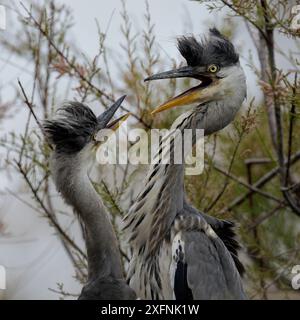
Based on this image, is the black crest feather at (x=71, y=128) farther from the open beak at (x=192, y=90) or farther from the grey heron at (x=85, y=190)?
the open beak at (x=192, y=90)

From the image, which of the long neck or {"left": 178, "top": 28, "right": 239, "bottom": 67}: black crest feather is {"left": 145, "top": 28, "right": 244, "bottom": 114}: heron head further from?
the long neck

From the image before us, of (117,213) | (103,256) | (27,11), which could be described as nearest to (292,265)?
(117,213)

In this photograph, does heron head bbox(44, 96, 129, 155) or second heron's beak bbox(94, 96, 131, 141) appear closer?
heron head bbox(44, 96, 129, 155)

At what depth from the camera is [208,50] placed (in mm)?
3314

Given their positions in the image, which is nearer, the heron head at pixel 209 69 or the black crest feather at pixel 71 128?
the black crest feather at pixel 71 128

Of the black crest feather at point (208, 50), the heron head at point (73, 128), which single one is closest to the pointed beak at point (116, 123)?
the heron head at point (73, 128)

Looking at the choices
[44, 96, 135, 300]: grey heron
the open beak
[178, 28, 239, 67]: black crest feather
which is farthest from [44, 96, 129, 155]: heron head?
[178, 28, 239, 67]: black crest feather

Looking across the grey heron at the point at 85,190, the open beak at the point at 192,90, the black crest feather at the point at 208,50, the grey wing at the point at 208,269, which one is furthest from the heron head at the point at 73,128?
the grey wing at the point at 208,269

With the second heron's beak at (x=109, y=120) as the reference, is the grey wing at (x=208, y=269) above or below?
below

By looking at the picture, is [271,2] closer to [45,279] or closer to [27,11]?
[27,11]

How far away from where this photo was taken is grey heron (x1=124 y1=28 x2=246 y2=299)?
320cm

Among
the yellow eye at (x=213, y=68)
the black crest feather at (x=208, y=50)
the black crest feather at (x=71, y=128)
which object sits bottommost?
the black crest feather at (x=71, y=128)

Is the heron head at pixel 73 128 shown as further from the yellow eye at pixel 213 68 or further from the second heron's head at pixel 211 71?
the yellow eye at pixel 213 68

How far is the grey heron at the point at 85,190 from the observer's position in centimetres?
317
